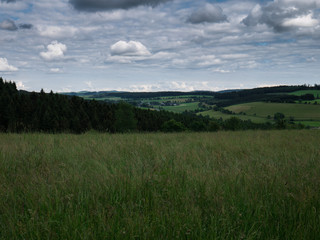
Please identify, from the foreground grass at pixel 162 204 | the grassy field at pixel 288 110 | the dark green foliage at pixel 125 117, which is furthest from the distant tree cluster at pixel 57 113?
the grassy field at pixel 288 110

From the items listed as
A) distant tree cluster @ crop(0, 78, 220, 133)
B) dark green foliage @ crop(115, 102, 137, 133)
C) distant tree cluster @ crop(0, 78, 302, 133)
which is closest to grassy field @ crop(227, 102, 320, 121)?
distant tree cluster @ crop(0, 78, 302, 133)

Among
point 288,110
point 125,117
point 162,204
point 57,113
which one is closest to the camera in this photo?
point 162,204

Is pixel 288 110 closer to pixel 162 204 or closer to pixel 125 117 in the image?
pixel 125 117

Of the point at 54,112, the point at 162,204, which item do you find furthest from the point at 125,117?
the point at 162,204

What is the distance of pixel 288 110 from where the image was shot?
127 m

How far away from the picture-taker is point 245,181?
3.38m

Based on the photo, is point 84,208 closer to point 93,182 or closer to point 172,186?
point 93,182

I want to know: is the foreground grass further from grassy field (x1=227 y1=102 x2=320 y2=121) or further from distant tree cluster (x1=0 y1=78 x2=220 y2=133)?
grassy field (x1=227 y1=102 x2=320 y2=121)

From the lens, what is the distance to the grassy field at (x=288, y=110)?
361 ft

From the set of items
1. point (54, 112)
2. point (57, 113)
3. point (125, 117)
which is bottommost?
point (125, 117)

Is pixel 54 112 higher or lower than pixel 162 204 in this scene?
higher

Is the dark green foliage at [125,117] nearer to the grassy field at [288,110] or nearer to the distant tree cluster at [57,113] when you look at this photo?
the distant tree cluster at [57,113]

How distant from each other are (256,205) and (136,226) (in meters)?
1.56

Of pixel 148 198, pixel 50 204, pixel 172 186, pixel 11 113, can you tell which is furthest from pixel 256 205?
pixel 11 113
